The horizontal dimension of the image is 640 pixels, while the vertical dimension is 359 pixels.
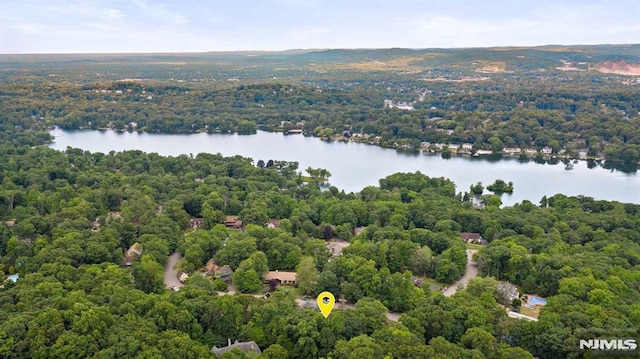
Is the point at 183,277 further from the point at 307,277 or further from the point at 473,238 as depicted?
the point at 473,238

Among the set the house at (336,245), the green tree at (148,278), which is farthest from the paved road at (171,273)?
the house at (336,245)

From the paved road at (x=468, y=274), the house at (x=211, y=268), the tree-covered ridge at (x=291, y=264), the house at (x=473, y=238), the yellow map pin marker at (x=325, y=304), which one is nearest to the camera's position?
the tree-covered ridge at (x=291, y=264)

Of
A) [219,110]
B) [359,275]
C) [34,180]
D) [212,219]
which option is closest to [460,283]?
[359,275]

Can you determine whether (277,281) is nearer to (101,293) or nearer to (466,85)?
(101,293)

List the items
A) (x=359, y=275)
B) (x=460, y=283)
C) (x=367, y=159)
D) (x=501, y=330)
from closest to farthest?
(x=501, y=330) < (x=359, y=275) < (x=460, y=283) < (x=367, y=159)

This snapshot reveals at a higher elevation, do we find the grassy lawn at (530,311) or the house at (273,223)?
the house at (273,223)

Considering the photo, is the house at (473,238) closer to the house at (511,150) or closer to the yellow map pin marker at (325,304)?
the yellow map pin marker at (325,304)

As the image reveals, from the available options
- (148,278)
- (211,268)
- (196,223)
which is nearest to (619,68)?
(196,223)
